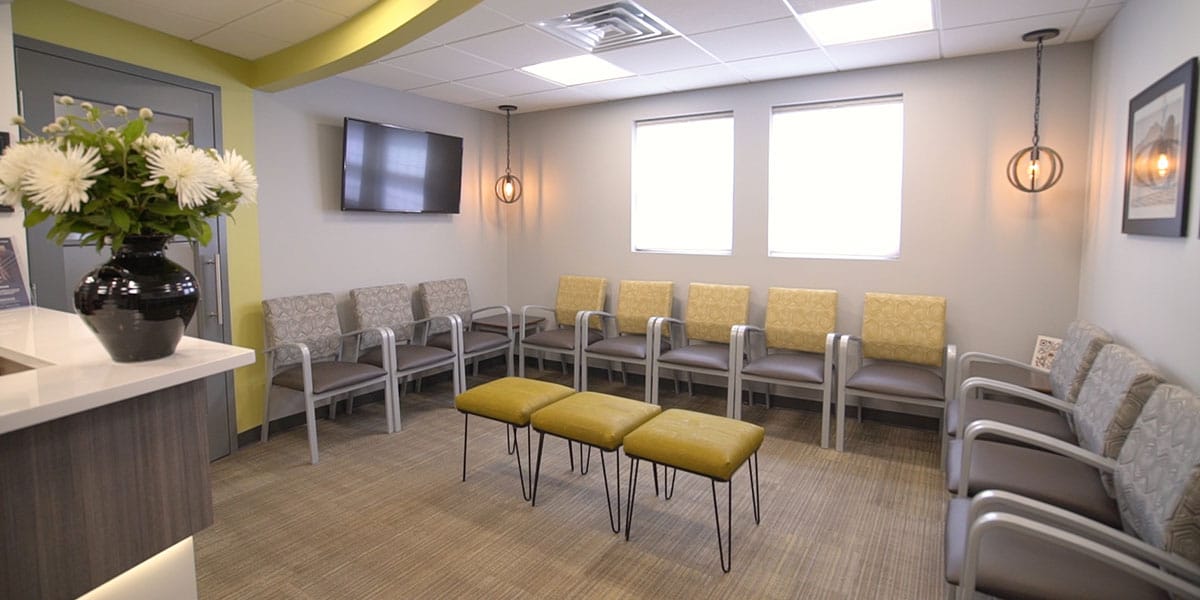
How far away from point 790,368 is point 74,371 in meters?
3.48

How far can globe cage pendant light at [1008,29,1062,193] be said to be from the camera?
365 cm

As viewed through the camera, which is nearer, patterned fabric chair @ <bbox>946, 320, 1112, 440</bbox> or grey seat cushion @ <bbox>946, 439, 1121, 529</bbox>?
grey seat cushion @ <bbox>946, 439, 1121, 529</bbox>

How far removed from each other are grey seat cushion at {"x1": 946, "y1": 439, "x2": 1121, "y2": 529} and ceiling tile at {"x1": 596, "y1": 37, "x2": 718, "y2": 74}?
8.71 feet

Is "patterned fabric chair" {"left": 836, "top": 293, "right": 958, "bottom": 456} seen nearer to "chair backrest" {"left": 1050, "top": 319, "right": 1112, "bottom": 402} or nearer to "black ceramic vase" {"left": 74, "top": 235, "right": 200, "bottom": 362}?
"chair backrest" {"left": 1050, "top": 319, "right": 1112, "bottom": 402}

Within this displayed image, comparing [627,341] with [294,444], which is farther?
[627,341]

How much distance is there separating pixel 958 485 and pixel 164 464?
2.46 meters

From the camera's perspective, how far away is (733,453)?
2436 millimetres

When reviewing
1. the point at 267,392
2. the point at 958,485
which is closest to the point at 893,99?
the point at 958,485

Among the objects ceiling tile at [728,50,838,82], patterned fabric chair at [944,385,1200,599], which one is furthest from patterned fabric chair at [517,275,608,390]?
patterned fabric chair at [944,385,1200,599]

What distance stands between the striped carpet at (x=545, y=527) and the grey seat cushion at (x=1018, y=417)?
0.48 m

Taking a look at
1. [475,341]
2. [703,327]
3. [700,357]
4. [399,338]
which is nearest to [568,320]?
[475,341]

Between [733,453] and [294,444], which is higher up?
[733,453]

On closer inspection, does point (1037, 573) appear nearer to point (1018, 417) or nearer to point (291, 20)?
point (1018, 417)

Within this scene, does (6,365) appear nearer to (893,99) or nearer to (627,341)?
(627,341)
